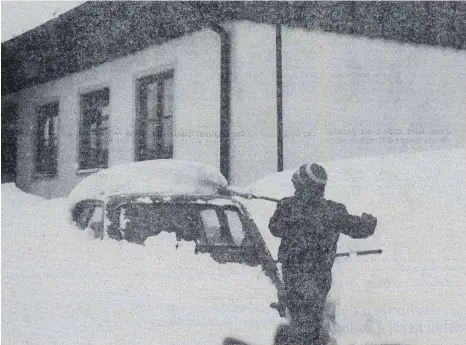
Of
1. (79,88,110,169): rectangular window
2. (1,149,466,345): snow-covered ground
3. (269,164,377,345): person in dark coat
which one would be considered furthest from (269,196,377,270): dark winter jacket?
(79,88,110,169): rectangular window

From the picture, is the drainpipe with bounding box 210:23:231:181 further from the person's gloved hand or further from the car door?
the person's gloved hand

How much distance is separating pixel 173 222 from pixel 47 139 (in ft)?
17.2

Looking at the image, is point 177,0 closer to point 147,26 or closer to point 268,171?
point 147,26

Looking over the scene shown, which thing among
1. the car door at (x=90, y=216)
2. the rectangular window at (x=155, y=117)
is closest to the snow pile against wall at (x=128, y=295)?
the car door at (x=90, y=216)

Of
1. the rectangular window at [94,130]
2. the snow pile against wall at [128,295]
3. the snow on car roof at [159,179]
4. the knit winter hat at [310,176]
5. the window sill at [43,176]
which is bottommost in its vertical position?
the snow pile against wall at [128,295]

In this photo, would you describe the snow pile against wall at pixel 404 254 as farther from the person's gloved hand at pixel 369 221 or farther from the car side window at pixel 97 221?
the car side window at pixel 97 221

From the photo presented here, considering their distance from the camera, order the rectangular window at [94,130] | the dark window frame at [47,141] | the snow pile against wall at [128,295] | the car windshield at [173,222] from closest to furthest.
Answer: the snow pile against wall at [128,295] < the car windshield at [173,222] < the rectangular window at [94,130] < the dark window frame at [47,141]

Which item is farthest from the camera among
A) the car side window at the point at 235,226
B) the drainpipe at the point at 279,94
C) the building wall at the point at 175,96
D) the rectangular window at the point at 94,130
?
the building wall at the point at 175,96

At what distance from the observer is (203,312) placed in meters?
2.48

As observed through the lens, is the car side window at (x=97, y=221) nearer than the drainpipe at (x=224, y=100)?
Yes

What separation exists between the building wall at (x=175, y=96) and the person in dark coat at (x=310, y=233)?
13.3 feet

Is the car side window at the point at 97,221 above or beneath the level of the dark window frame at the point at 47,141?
beneath

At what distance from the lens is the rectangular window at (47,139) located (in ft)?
24.9

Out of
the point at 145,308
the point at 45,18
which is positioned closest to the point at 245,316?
the point at 145,308
